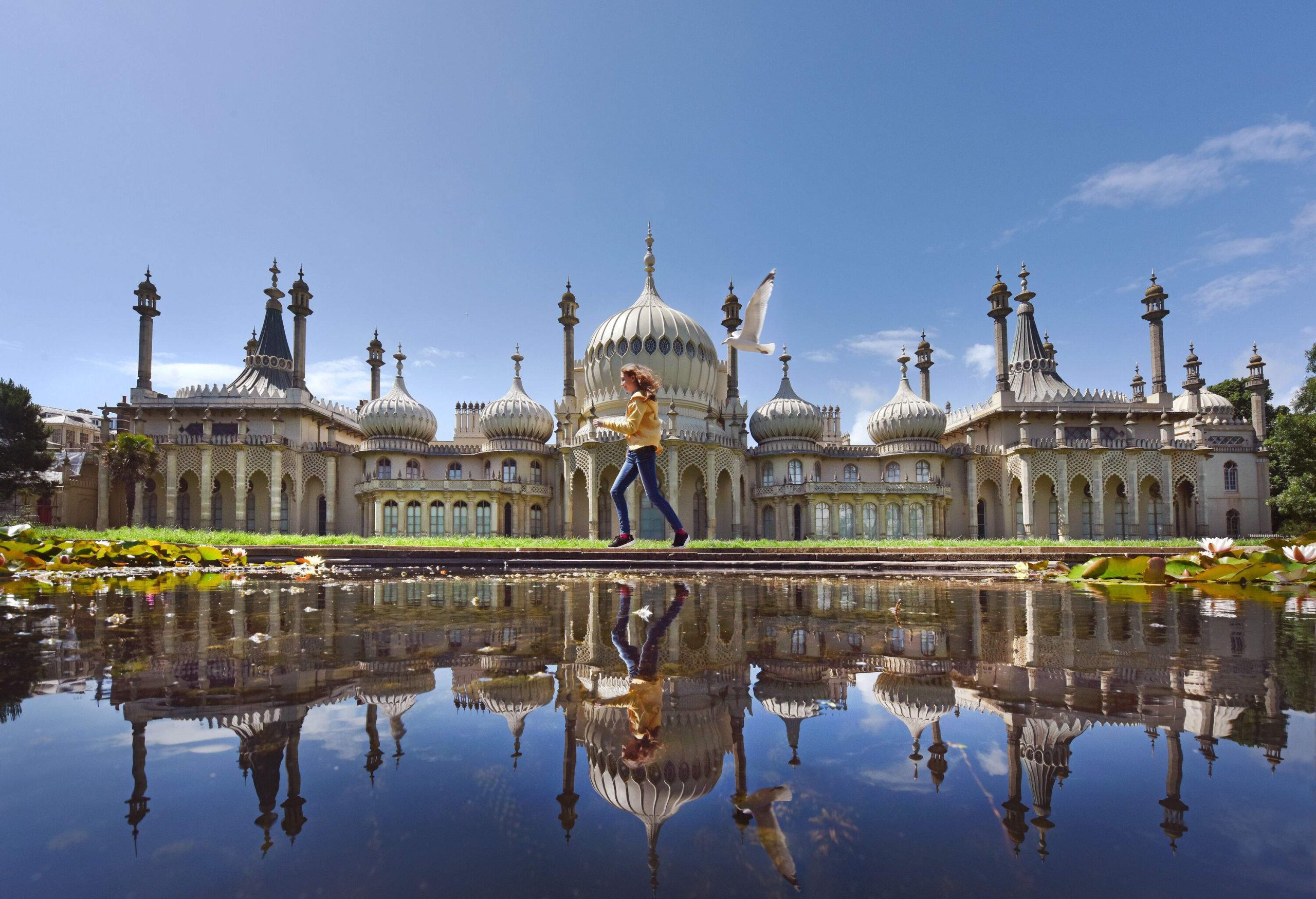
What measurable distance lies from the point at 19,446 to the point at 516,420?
23.8 meters

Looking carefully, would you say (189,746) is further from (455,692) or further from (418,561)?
(418,561)

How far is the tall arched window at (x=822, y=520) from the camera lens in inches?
1267

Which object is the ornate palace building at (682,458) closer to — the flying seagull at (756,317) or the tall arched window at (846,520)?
the tall arched window at (846,520)

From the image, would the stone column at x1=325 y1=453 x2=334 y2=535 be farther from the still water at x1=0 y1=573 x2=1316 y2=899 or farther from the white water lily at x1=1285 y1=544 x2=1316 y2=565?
the white water lily at x1=1285 y1=544 x2=1316 y2=565

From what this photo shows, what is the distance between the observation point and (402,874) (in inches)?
54.7

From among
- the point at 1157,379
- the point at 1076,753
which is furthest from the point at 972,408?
the point at 1076,753

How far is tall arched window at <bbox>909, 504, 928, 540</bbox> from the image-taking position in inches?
1273

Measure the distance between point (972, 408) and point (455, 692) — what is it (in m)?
38.1

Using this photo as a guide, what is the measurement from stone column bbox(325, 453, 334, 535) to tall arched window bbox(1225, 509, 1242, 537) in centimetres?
5375

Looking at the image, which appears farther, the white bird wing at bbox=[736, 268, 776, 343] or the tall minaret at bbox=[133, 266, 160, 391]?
the tall minaret at bbox=[133, 266, 160, 391]

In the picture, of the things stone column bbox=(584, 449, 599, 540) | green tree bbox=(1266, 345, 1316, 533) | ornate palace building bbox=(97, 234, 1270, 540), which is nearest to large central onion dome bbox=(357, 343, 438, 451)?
ornate palace building bbox=(97, 234, 1270, 540)

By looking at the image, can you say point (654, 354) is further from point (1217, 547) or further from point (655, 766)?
point (655, 766)

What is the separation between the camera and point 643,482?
37.3 feet

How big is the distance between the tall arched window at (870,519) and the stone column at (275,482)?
2945 centimetres
